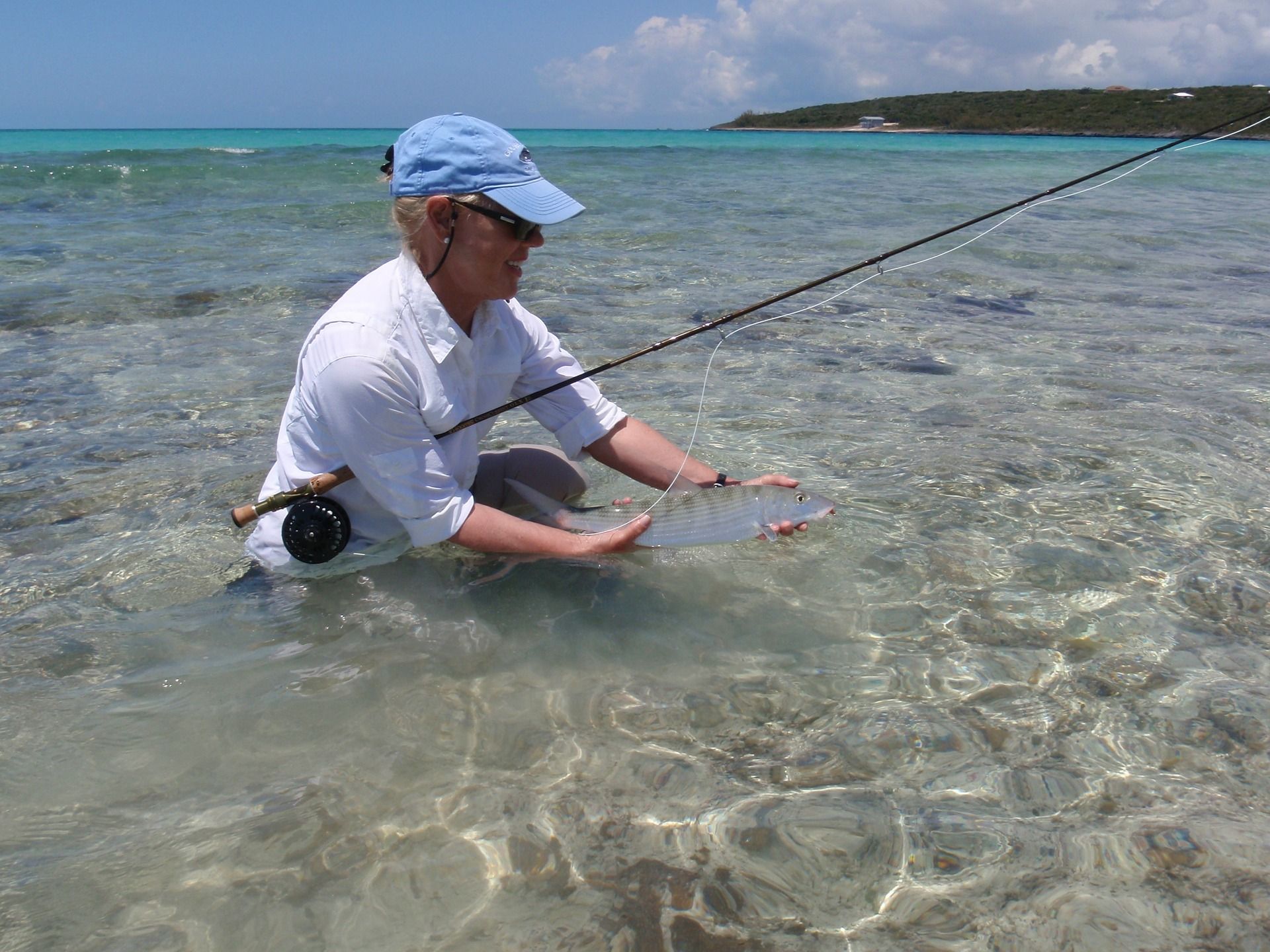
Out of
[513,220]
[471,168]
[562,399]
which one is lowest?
[562,399]

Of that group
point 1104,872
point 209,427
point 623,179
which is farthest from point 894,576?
point 623,179

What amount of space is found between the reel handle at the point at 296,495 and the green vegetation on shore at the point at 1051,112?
2241 inches

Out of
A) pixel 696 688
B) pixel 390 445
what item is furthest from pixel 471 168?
pixel 696 688

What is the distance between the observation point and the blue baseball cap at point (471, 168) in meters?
2.62

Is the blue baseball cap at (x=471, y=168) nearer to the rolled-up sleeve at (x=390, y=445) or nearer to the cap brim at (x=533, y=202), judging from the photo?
the cap brim at (x=533, y=202)

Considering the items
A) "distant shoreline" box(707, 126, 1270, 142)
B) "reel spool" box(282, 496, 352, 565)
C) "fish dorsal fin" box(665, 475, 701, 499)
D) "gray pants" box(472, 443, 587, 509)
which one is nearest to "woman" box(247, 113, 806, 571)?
"reel spool" box(282, 496, 352, 565)

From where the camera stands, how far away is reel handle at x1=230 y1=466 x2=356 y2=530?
2.93m

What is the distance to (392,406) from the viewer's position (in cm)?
274

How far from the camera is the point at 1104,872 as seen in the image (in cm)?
216

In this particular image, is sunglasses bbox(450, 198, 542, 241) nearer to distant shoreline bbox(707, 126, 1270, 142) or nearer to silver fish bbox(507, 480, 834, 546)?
silver fish bbox(507, 480, 834, 546)

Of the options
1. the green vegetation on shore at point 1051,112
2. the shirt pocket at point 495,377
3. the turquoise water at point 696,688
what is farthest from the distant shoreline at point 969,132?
the shirt pocket at point 495,377

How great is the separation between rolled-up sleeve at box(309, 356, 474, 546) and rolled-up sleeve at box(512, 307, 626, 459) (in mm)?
636

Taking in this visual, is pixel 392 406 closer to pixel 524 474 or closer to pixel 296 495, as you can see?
pixel 296 495

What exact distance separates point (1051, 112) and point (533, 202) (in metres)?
79.3
